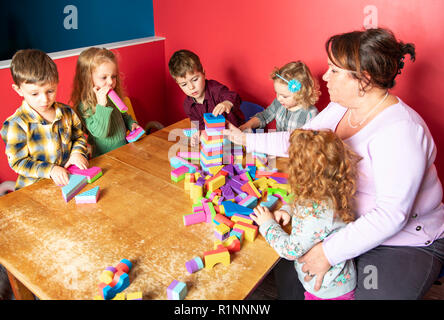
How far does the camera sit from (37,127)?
1730 mm

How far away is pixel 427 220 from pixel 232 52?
6.69ft

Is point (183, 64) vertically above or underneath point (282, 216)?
above

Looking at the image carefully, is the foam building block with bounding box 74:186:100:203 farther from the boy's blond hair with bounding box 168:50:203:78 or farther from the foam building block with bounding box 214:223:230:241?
the boy's blond hair with bounding box 168:50:203:78

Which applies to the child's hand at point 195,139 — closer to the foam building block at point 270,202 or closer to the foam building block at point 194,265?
the foam building block at point 270,202

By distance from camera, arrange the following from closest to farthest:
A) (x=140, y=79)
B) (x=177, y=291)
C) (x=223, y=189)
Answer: (x=177, y=291) < (x=223, y=189) < (x=140, y=79)

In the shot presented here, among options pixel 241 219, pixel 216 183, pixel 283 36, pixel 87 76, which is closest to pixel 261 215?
pixel 241 219

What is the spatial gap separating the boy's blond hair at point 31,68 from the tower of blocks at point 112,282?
1.07 m

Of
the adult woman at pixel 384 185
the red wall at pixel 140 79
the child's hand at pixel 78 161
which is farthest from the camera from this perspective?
the red wall at pixel 140 79

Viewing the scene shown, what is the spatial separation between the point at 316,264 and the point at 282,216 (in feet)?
0.75

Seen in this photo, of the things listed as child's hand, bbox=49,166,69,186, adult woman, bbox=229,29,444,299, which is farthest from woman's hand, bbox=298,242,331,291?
child's hand, bbox=49,166,69,186

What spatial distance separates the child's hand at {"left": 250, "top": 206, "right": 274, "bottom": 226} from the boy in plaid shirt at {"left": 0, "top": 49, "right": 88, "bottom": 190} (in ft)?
2.95

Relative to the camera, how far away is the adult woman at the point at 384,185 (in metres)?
1.22

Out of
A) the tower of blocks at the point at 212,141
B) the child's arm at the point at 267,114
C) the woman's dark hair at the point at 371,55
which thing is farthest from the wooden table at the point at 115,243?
the child's arm at the point at 267,114

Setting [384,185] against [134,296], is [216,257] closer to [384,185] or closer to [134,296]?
[134,296]
